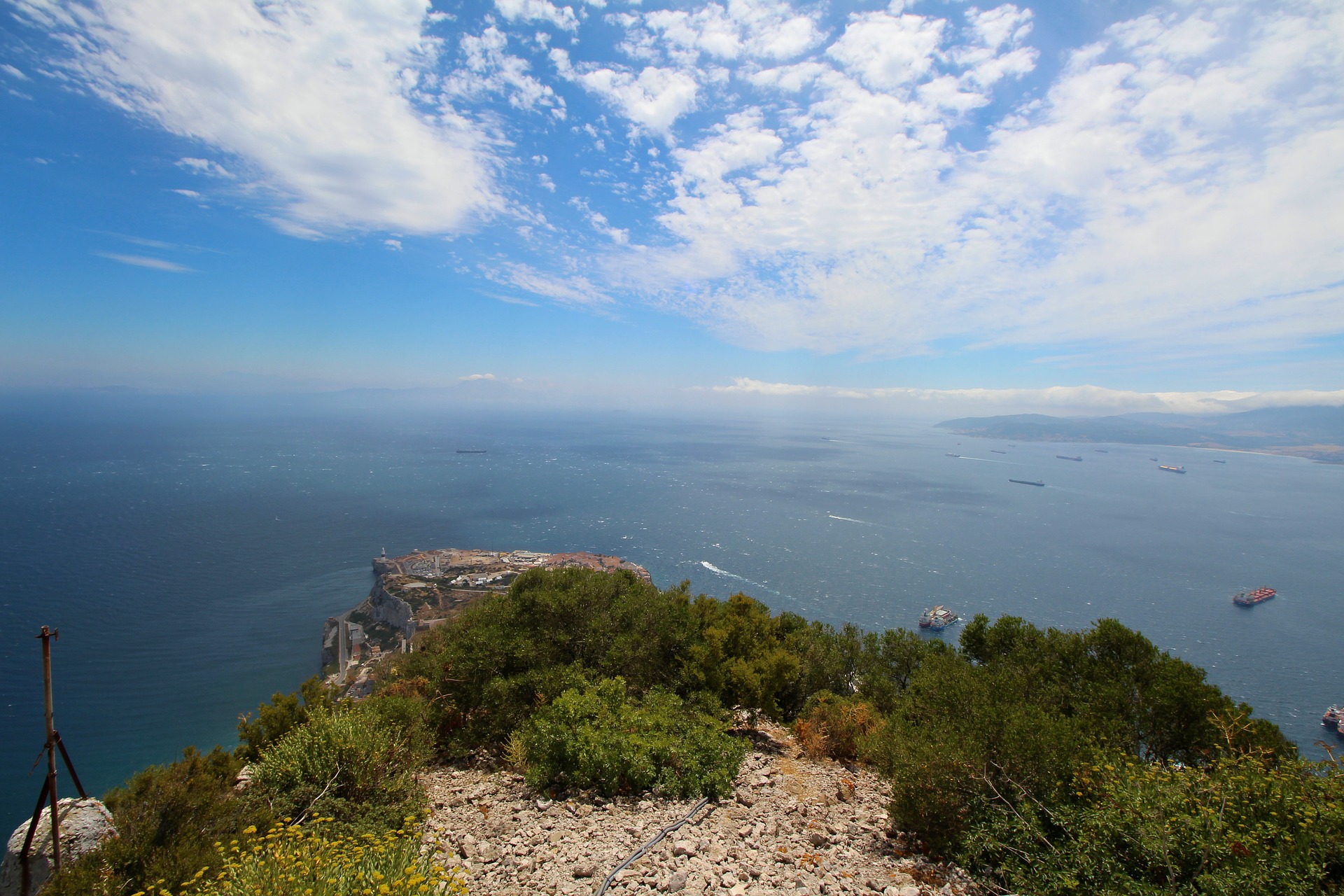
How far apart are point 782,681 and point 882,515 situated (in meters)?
63.7

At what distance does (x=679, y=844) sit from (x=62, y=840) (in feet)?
19.2

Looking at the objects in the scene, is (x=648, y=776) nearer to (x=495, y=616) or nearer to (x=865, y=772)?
(x=865, y=772)

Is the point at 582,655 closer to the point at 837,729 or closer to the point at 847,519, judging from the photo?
the point at 837,729

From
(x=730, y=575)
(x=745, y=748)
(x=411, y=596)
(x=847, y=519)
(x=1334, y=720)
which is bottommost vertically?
(x=730, y=575)

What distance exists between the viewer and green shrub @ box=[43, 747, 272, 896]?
464 centimetres

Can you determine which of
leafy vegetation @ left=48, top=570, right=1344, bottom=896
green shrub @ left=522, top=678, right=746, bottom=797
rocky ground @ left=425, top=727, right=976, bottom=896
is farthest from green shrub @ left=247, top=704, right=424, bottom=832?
green shrub @ left=522, top=678, right=746, bottom=797

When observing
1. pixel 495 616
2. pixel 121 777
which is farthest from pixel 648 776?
pixel 121 777

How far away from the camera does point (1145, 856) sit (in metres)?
4.59

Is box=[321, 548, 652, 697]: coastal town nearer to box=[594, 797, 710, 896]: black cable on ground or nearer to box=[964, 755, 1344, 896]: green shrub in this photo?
box=[594, 797, 710, 896]: black cable on ground

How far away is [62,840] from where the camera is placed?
5.05 m

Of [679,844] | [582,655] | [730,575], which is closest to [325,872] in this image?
[679,844]

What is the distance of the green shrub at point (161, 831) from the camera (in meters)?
4.64

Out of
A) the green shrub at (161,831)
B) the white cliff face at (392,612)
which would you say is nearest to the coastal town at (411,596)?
the white cliff face at (392,612)

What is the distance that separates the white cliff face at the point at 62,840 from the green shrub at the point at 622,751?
4.24 metres
